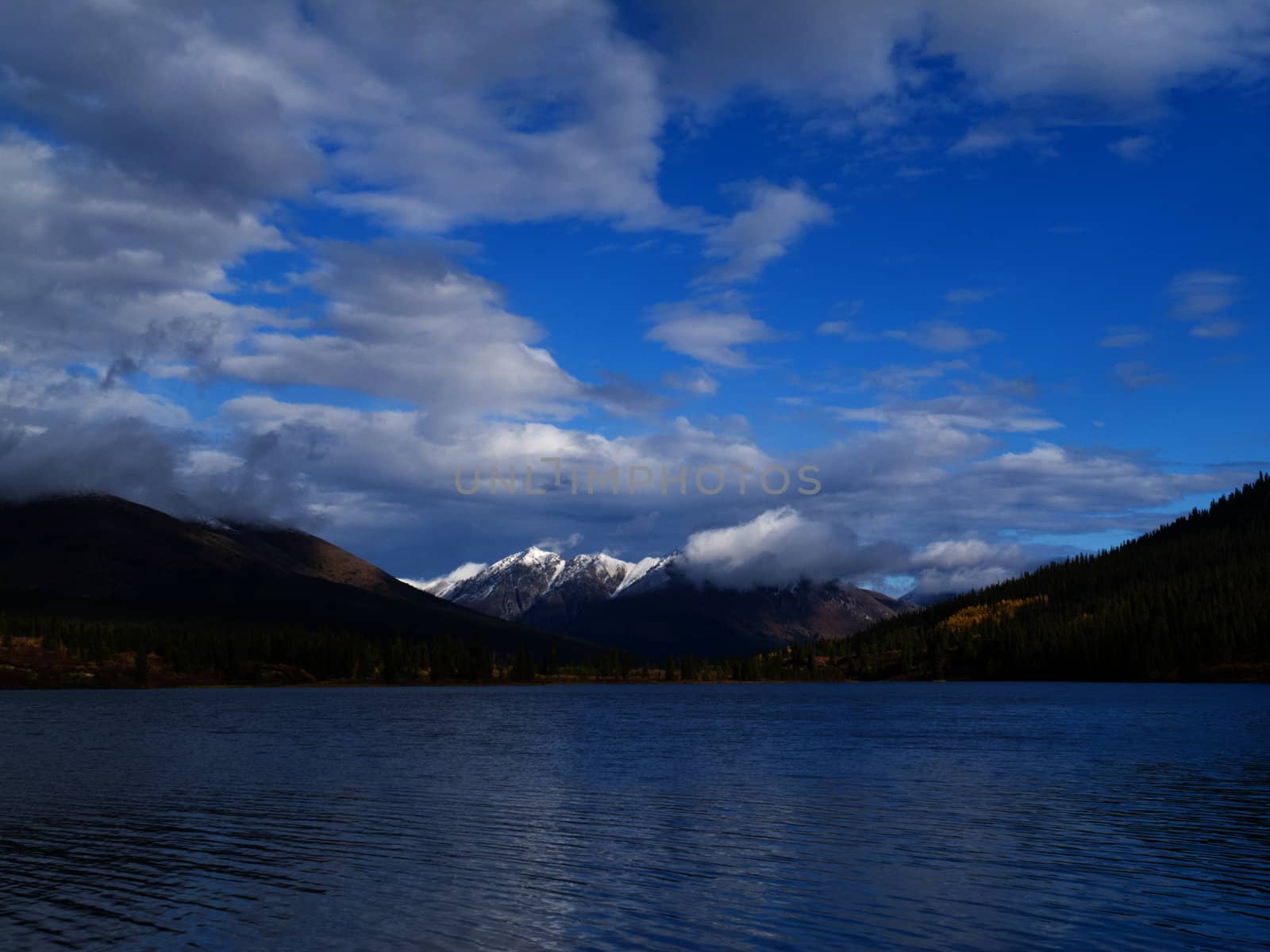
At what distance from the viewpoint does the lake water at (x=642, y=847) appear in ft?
116

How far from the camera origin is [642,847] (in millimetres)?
50750

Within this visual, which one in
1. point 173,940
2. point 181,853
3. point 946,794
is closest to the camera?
point 173,940

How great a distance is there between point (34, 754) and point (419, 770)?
153 ft

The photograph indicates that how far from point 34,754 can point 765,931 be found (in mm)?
97362

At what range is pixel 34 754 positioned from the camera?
105 metres

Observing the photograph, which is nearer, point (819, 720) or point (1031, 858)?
point (1031, 858)

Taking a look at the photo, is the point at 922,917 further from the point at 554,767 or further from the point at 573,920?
the point at 554,767

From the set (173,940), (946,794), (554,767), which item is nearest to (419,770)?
(554,767)

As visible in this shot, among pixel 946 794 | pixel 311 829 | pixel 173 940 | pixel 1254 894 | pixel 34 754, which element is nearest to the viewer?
pixel 173 940

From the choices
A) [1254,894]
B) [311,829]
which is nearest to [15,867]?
[311,829]

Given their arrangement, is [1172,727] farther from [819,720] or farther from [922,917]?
[922,917]

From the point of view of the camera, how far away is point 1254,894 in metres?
39.0

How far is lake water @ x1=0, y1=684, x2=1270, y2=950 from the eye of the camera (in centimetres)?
3525

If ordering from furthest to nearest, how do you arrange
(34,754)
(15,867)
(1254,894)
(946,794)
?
(34,754), (946,794), (15,867), (1254,894)
